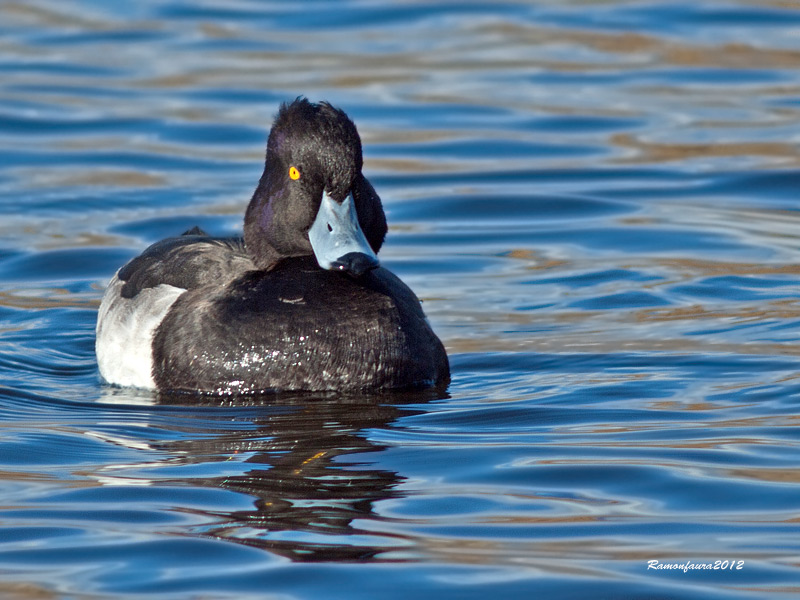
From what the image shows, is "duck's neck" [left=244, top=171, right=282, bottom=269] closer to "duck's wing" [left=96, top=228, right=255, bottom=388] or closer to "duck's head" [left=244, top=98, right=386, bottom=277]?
"duck's head" [left=244, top=98, right=386, bottom=277]

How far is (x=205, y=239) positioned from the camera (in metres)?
7.61

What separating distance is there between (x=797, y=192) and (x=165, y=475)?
7126 mm

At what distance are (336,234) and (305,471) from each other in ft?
4.66

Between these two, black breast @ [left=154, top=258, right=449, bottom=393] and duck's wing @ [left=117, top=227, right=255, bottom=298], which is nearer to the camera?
black breast @ [left=154, top=258, right=449, bottom=393]

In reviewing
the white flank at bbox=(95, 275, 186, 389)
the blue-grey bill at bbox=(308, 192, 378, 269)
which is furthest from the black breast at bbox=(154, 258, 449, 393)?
the blue-grey bill at bbox=(308, 192, 378, 269)

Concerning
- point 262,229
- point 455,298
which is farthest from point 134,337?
point 455,298

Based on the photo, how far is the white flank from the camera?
7.05 metres

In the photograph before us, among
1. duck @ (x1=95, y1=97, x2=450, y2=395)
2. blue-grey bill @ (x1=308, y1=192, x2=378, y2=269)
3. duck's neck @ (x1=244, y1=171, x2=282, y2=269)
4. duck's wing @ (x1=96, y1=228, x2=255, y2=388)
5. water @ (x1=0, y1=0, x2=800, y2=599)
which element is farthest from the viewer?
duck's wing @ (x1=96, y1=228, x2=255, y2=388)

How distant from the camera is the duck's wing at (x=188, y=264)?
716cm

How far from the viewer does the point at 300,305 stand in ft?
22.2

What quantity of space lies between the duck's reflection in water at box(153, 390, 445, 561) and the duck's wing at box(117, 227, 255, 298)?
674 mm

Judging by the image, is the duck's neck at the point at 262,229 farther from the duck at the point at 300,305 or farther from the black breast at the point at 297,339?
the black breast at the point at 297,339

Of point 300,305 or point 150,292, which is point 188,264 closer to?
point 150,292

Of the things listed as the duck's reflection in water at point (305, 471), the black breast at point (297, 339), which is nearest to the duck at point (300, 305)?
the black breast at point (297, 339)
